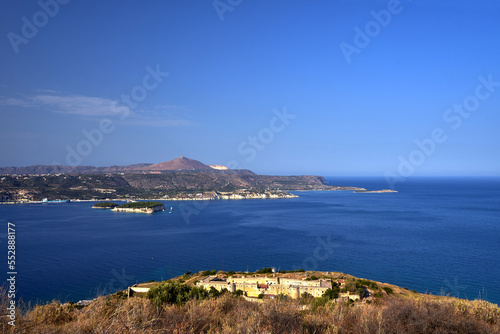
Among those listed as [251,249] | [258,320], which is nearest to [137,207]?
[251,249]

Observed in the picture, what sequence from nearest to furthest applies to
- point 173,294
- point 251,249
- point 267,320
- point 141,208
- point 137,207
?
point 267,320 → point 173,294 → point 251,249 → point 141,208 → point 137,207

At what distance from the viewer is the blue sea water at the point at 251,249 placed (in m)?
25.2

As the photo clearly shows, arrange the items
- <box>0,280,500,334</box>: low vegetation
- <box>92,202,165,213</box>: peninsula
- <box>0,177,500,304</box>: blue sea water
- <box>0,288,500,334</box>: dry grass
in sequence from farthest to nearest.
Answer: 1. <box>92,202,165,213</box>: peninsula
2. <box>0,177,500,304</box>: blue sea water
3. <box>0,288,500,334</box>: dry grass
4. <box>0,280,500,334</box>: low vegetation

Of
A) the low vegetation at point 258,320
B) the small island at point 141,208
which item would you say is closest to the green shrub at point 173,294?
the low vegetation at point 258,320

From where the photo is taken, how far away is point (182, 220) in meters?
57.5

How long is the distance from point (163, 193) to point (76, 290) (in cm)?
7924

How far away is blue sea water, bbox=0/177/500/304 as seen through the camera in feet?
82.7

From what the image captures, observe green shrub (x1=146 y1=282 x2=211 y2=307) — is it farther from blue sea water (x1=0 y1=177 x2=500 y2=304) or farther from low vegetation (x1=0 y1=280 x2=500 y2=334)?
blue sea water (x1=0 y1=177 x2=500 y2=304)

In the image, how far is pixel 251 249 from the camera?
116 ft

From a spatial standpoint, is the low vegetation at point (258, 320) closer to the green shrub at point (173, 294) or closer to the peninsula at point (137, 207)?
the green shrub at point (173, 294)

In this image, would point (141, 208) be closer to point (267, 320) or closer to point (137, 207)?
point (137, 207)

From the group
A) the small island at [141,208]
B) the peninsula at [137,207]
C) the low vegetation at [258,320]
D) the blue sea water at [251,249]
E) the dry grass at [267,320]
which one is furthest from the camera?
the peninsula at [137,207]

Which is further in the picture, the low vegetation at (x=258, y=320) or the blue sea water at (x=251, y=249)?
the blue sea water at (x=251, y=249)

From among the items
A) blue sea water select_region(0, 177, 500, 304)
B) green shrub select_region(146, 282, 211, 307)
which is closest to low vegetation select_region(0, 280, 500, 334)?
Result: green shrub select_region(146, 282, 211, 307)
